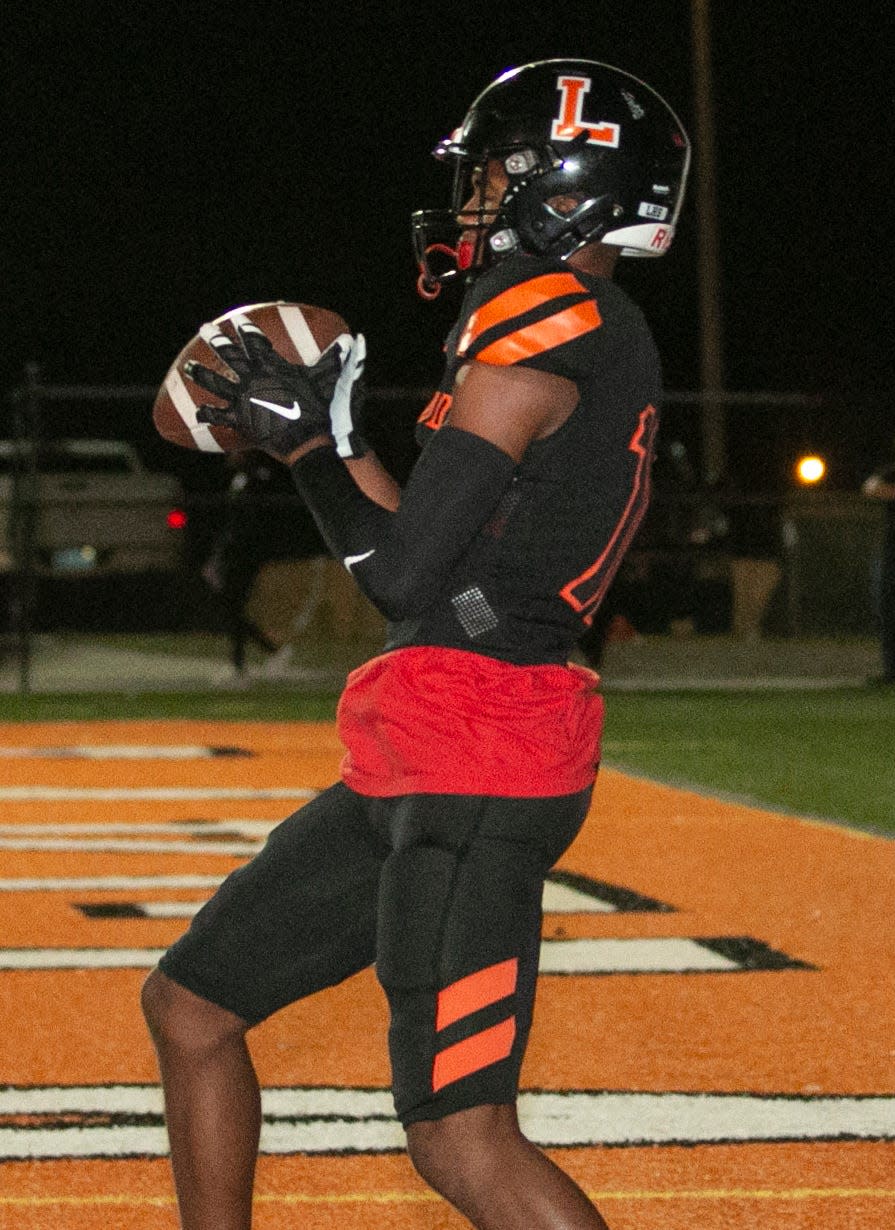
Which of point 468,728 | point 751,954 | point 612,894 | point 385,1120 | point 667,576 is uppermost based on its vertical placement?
point 468,728

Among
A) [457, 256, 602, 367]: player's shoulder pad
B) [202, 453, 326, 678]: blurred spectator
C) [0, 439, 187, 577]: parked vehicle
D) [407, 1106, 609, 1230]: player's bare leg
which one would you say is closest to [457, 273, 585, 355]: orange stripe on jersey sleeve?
[457, 256, 602, 367]: player's shoulder pad

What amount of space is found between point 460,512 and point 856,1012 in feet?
10.6

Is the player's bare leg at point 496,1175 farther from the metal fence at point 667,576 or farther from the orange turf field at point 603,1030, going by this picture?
the metal fence at point 667,576

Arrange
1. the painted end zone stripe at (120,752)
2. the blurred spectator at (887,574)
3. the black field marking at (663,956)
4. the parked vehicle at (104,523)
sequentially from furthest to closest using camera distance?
the parked vehicle at (104,523), the blurred spectator at (887,574), the painted end zone stripe at (120,752), the black field marking at (663,956)

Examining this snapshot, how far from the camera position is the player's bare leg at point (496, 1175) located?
2.93 metres

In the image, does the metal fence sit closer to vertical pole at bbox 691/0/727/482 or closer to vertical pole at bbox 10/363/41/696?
vertical pole at bbox 10/363/41/696

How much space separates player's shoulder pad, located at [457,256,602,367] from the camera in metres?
3.03

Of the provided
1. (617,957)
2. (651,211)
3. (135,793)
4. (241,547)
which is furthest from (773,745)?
(651,211)

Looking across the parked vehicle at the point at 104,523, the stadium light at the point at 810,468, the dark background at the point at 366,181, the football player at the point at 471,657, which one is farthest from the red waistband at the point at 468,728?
the dark background at the point at 366,181

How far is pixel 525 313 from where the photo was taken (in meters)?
3.04

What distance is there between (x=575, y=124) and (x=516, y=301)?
0.39m

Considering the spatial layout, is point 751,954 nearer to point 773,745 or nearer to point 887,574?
point 773,745

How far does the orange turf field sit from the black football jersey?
1484mm

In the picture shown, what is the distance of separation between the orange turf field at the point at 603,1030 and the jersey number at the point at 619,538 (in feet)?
4.86
